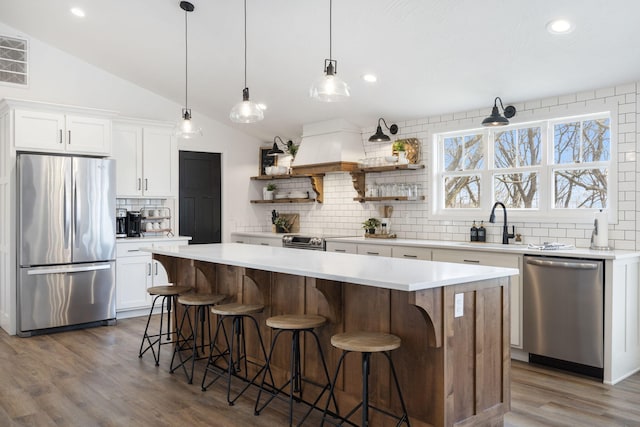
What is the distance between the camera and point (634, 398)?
3.51 metres

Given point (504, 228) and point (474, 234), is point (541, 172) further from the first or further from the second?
point (474, 234)

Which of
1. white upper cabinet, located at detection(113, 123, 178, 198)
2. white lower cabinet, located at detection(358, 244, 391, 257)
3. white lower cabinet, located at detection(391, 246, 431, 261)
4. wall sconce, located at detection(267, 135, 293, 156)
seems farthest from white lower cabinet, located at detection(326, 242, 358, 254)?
white upper cabinet, located at detection(113, 123, 178, 198)

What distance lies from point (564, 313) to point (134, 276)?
467cm

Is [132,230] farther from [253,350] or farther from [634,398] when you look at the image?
[634,398]

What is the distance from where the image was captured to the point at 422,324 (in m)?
2.72

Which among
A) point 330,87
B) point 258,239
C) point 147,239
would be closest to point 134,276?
point 147,239

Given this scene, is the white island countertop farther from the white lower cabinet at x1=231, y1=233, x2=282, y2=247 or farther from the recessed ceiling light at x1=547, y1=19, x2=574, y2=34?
the white lower cabinet at x1=231, y1=233, x2=282, y2=247

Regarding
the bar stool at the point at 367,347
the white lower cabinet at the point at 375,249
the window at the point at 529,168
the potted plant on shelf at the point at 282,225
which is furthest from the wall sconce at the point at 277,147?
the bar stool at the point at 367,347

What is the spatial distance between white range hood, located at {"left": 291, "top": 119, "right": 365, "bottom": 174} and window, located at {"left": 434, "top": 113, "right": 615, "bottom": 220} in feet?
3.56

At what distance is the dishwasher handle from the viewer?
3875 mm

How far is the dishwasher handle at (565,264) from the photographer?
3.88 m

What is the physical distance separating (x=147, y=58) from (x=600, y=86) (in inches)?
186

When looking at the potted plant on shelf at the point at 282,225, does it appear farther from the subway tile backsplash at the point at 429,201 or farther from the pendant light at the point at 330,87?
the pendant light at the point at 330,87

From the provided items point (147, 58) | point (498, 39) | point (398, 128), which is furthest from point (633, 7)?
point (147, 58)
